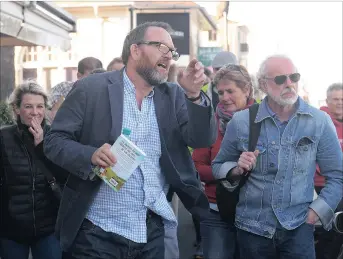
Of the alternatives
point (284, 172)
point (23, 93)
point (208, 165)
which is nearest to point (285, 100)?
point (284, 172)

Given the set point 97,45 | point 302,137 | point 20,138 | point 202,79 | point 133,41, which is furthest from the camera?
point 97,45

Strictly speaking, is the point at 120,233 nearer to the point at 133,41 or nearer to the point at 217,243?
the point at 133,41

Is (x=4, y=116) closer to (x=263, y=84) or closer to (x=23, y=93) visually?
(x=23, y=93)

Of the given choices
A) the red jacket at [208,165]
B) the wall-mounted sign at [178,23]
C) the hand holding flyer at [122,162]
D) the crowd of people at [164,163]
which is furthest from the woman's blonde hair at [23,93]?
the wall-mounted sign at [178,23]

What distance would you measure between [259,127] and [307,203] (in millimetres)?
563

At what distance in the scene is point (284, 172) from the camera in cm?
356

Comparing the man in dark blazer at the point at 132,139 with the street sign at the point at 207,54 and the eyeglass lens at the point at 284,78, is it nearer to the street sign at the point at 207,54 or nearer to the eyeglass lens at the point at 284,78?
the eyeglass lens at the point at 284,78

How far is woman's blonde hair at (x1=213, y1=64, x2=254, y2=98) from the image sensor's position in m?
4.40

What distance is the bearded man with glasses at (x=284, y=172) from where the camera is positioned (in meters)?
3.58

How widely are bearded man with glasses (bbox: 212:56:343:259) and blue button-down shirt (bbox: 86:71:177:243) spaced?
24.9 inches

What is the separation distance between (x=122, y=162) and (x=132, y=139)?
310 mm

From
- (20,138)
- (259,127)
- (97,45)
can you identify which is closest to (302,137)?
(259,127)

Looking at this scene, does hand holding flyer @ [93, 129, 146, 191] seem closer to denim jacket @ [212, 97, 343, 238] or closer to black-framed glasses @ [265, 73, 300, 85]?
denim jacket @ [212, 97, 343, 238]

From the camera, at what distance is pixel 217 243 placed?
4211 millimetres
